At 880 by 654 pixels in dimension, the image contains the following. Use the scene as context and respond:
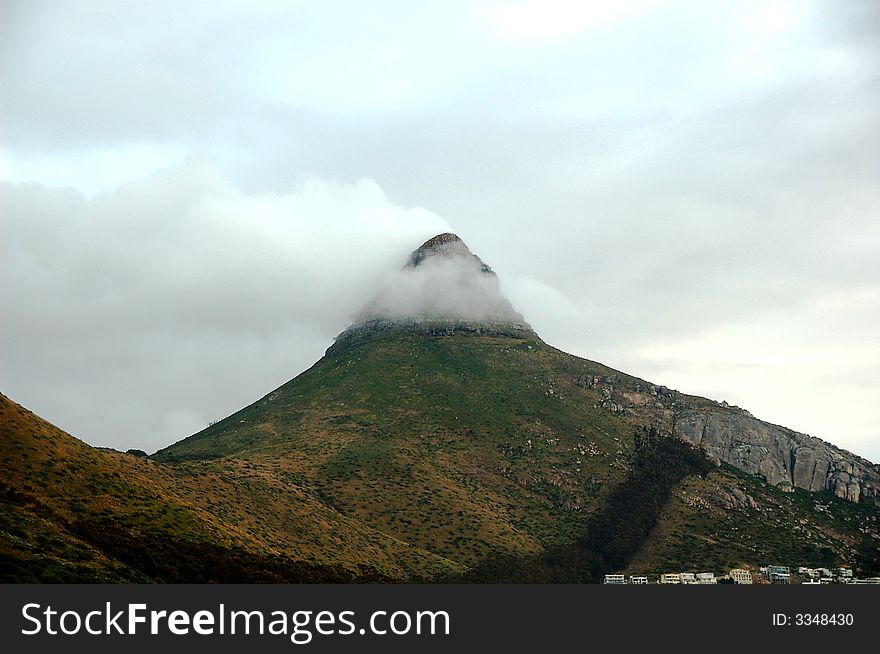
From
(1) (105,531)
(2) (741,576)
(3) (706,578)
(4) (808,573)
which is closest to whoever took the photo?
(1) (105,531)

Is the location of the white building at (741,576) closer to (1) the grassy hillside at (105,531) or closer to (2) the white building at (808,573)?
(2) the white building at (808,573)

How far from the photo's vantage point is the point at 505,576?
167m

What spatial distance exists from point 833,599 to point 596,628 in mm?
26876

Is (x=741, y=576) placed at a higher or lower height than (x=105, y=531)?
lower

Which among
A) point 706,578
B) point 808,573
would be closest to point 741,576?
point 706,578

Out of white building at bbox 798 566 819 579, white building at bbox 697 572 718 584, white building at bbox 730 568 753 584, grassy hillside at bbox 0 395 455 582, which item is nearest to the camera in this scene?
grassy hillside at bbox 0 395 455 582

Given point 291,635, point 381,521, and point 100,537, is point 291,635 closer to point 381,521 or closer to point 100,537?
point 100,537

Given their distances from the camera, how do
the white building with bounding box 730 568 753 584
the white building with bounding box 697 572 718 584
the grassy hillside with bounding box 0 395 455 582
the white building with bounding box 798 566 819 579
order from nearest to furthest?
the grassy hillside with bounding box 0 395 455 582 → the white building with bounding box 697 572 718 584 → the white building with bounding box 730 568 753 584 → the white building with bounding box 798 566 819 579

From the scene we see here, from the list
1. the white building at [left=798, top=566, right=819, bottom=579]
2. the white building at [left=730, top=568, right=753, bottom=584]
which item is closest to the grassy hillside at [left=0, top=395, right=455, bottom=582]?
the white building at [left=730, top=568, right=753, bottom=584]

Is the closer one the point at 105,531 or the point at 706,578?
the point at 105,531

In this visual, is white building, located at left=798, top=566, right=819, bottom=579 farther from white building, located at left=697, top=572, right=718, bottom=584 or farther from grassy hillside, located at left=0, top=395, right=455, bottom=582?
grassy hillside, located at left=0, top=395, right=455, bottom=582

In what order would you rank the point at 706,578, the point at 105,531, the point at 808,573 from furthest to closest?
the point at 808,573 < the point at 706,578 < the point at 105,531

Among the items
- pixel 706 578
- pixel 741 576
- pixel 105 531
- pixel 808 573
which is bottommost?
pixel 706 578

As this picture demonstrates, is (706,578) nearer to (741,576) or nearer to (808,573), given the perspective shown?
(741,576)
